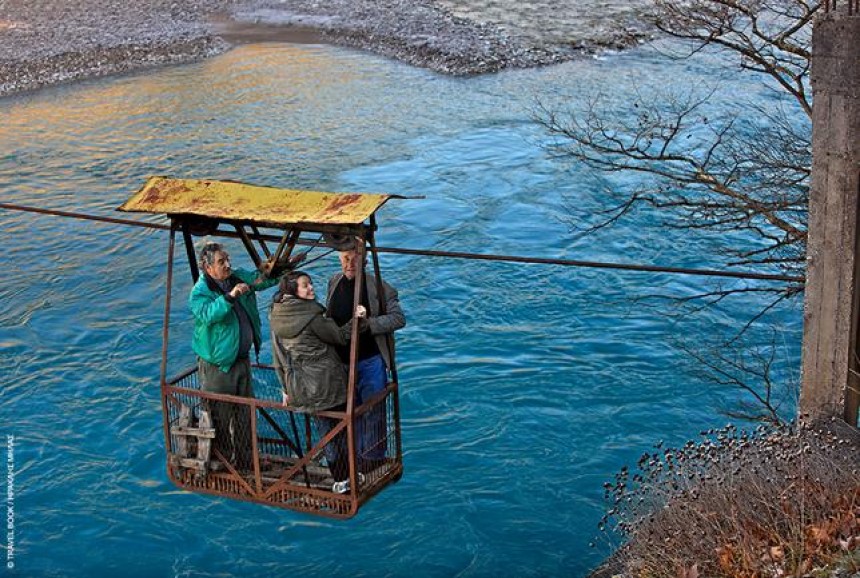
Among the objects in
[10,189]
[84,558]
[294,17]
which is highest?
[294,17]

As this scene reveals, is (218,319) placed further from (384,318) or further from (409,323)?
(409,323)

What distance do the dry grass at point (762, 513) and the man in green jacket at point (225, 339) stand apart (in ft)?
11.1

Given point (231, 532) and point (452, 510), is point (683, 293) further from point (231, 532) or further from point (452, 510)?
point (231, 532)

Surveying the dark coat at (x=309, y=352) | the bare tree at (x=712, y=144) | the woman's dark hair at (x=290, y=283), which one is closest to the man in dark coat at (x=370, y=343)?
the dark coat at (x=309, y=352)

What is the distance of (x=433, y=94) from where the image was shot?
2870 centimetres

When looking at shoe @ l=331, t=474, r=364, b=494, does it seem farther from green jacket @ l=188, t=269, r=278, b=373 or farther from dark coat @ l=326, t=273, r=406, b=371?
green jacket @ l=188, t=269, r=278, b=373

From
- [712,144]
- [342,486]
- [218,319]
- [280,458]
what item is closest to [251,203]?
[218,319]

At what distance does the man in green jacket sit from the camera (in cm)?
943

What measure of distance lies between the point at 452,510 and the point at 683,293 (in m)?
6.92

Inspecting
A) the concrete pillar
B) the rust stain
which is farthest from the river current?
the rust stain

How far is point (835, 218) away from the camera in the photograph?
8734 mm

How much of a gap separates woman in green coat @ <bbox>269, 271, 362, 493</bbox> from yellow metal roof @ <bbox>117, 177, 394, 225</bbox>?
0.63 meters

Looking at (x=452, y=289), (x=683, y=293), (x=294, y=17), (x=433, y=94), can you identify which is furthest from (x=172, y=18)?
(x=683, y=293)

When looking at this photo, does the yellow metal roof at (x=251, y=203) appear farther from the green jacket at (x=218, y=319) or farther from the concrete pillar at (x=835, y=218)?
the concrete pillar at (x=835, y=218)
